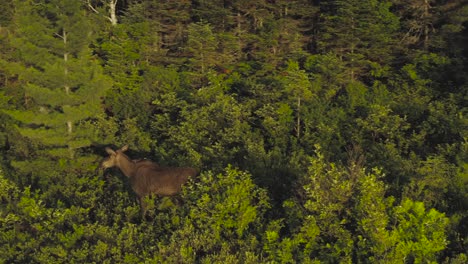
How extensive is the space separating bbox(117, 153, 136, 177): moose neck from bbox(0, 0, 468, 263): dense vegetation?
100cm

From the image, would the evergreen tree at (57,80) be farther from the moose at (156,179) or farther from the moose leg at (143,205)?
the moose leg at (143,205)

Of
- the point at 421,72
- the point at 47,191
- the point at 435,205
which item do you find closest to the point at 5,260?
the point at 47,191

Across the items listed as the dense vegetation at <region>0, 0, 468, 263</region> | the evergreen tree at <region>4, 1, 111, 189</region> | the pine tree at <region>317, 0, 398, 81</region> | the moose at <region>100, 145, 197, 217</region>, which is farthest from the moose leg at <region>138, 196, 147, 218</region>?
the pine tree at <region>317, 0, 398, 81</region>

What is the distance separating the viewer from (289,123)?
24.2 meters

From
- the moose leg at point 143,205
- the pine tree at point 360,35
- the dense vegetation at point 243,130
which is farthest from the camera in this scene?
the pine tree at point 360,35

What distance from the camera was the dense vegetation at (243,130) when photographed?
11516 mm

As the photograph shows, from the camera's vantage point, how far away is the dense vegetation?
11.5 m

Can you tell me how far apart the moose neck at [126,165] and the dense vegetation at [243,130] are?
999 millimetres

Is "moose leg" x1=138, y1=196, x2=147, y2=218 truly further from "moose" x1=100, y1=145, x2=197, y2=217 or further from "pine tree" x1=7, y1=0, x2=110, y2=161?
"pine tree" x1=7, y1=0, x2=110, y2=161

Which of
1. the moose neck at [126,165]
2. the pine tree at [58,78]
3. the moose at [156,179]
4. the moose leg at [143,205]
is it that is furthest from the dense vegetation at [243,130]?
the moose neck at [126,165]

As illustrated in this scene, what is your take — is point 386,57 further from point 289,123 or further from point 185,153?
point 185,153

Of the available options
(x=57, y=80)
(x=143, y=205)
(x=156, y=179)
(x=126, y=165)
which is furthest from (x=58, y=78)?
(x=143, y=205)

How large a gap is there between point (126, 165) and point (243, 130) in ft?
27.9

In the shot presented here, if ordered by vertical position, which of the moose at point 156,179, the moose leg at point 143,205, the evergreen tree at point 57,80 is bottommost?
the moose leg at point 143,205
